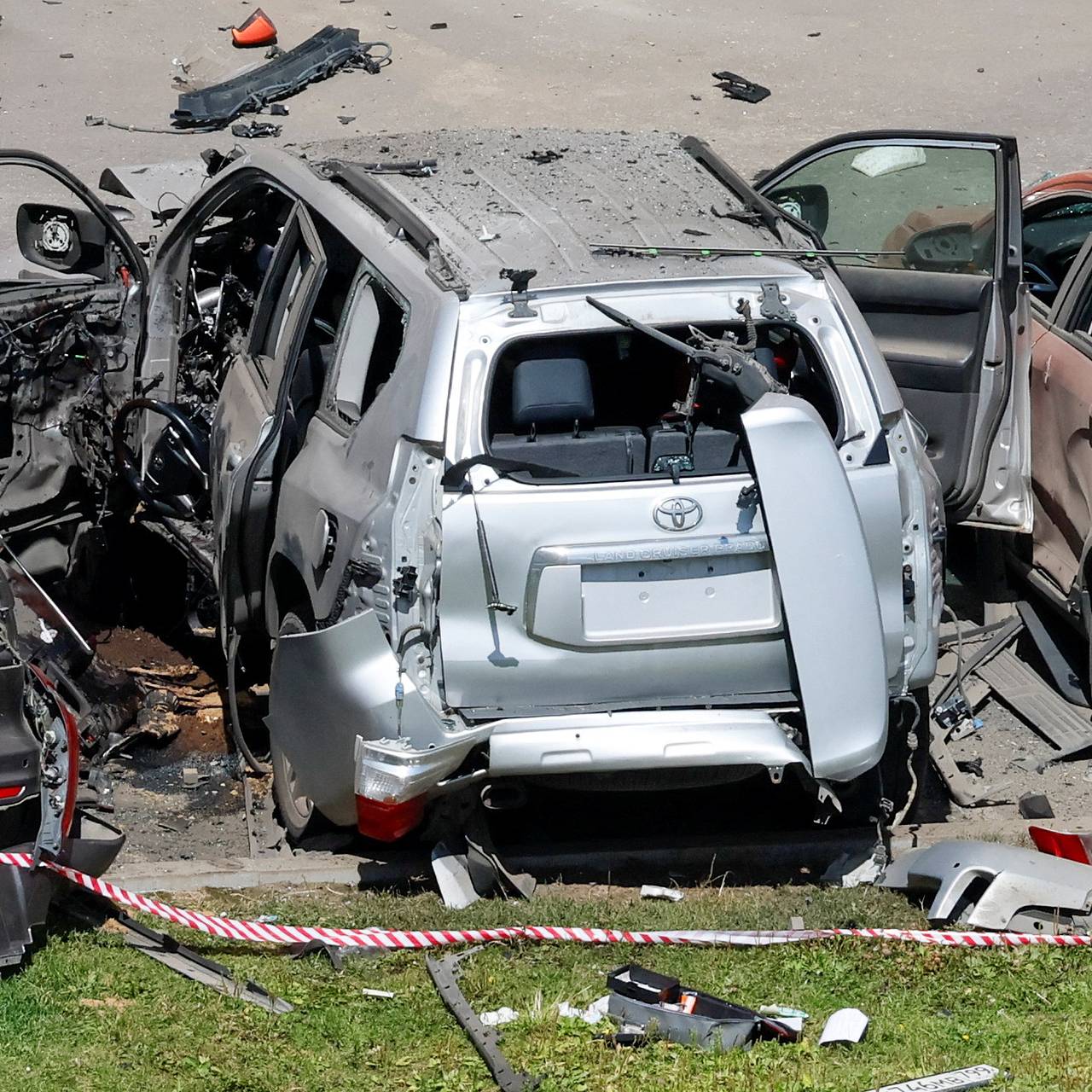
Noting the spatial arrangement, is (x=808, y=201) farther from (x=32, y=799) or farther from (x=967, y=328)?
(x=32, y=799)

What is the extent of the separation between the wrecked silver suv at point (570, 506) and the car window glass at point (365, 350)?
10mm

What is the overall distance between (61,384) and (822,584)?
3.54 m

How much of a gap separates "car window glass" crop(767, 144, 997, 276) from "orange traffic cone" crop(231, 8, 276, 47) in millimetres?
9283

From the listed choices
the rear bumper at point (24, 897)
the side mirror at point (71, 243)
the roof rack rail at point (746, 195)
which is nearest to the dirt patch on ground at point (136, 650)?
the side mirror at point (71, 243)

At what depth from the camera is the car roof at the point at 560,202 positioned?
5.18 meters

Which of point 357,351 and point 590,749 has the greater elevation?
point 357,351

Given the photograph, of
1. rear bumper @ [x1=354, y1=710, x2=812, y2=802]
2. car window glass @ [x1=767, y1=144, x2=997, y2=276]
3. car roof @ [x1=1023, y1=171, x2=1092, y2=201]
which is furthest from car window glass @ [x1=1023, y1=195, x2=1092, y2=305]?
rear bumper @ [x1=354, y1=710, x2=812, y2=802]

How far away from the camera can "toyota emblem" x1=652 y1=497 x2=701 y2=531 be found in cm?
477

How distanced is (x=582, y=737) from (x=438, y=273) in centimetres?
148

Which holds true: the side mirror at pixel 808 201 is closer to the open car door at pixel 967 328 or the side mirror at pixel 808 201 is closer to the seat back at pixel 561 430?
the open car door at pixel 967 328

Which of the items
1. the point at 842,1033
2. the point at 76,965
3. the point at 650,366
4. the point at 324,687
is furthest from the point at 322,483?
the point at 842,1033

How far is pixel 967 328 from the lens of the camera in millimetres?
6734

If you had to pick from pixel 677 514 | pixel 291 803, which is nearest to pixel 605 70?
pixel 291 803

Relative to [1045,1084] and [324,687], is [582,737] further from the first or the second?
[1045,1084]
